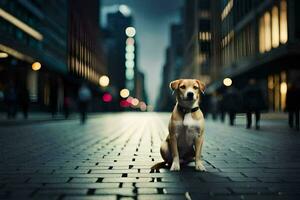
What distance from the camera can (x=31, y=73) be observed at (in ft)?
156

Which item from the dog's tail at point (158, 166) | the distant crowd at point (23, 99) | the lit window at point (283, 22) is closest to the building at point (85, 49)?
the lit window at point (283, 22)

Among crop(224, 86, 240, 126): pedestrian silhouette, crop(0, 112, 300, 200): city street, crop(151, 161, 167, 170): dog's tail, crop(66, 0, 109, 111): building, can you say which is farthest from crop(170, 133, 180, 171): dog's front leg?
crop(66, 0, 109, 111): building

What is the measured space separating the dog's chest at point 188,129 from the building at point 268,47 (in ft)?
88.4

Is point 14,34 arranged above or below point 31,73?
above

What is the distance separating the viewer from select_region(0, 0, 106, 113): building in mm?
39719

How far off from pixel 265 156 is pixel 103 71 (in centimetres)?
10964

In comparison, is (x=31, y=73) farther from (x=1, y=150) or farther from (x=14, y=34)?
(x=1, y=150)

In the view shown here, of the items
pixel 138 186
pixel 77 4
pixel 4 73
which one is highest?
pixel 77 4

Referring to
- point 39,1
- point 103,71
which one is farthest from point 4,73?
point 103,71

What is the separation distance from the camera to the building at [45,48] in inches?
1564

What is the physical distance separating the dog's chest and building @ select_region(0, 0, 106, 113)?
71.1 feet

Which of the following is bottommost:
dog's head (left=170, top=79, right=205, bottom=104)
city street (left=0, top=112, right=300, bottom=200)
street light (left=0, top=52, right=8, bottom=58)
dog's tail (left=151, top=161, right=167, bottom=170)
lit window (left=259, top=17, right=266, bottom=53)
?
city street (left=0, top=112, right=300, bottom=200)

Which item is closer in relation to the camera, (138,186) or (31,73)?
(138,186)

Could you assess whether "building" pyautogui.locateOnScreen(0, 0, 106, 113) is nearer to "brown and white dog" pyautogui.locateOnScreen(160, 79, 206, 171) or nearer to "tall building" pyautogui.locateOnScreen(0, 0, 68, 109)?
"tall building" pyautogui.locateOnScreen(0, 0, 68, 109)
